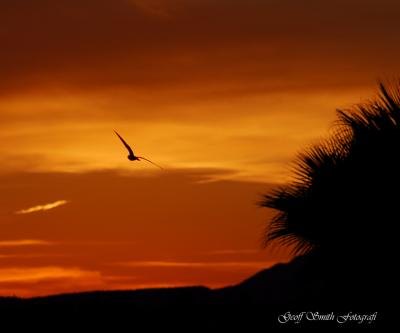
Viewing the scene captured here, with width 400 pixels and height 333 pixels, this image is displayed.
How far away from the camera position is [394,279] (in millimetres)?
13984

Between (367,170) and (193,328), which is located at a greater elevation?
(367,170)

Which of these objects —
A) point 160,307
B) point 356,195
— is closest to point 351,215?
point 356,195

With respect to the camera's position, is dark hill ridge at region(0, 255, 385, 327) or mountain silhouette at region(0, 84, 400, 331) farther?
dark hill ridge at region(0, 255, 385, 327)

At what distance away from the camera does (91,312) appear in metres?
19.7

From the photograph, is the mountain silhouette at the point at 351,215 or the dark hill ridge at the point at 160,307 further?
the dark hill ridge at the point at 160,307

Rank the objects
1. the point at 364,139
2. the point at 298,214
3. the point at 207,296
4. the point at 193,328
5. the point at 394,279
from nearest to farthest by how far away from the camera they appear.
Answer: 1. the point at 394,279
2. the point at 364,139
3. the point at 298,214
4. the point at 193,328
5. the point at 207,296

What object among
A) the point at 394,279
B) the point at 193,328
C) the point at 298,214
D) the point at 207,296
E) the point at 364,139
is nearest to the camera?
the point at 394,279

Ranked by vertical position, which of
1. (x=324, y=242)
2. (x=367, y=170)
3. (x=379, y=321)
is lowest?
(x=379, y=321)

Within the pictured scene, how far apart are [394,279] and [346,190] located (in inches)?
65.2

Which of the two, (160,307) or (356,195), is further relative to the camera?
(160,307)

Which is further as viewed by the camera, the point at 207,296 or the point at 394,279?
the point at 207,296

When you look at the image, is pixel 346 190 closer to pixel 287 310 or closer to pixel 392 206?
pixel 392 206

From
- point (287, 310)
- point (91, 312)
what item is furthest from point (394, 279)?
point (91, 312)

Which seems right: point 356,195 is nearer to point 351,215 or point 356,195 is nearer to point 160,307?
point 351,215
